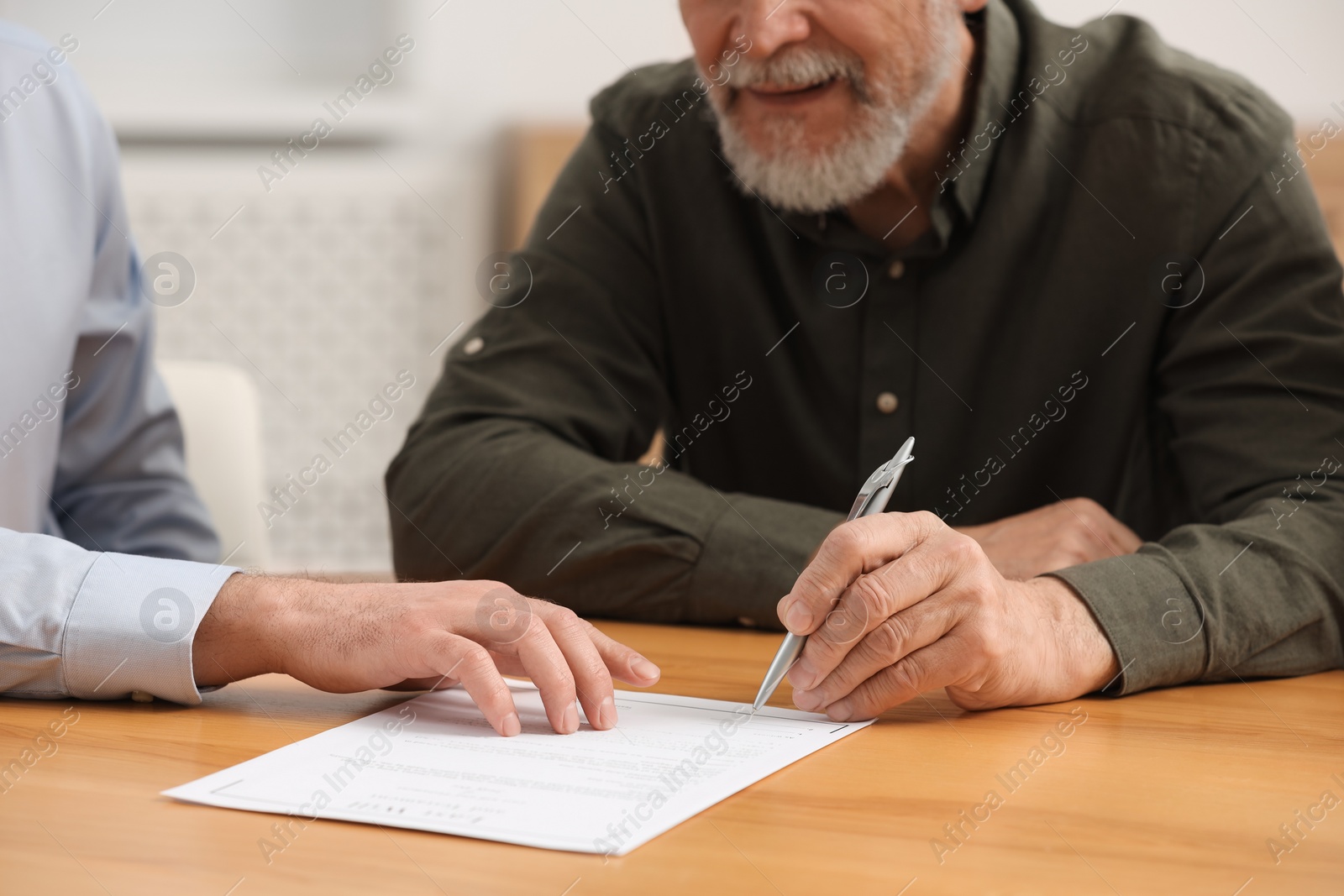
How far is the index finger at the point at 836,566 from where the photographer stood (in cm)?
77

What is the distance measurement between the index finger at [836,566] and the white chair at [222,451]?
85 centimetres

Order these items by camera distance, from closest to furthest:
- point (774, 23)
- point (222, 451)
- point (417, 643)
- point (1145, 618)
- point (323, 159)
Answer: point (417, 643) → point (1145, 618) → point (774, 23) → point (222, 451) → point (323, 159)

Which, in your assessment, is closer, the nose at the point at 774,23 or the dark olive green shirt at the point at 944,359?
Result: the dark olive green shirt at the point at 944,359

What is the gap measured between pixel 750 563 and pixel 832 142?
48cm

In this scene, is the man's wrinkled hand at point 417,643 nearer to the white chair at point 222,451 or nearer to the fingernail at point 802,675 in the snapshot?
the fingernail at point 802,675

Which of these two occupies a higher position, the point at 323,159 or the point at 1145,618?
the point at 323,159

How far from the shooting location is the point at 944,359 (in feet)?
4.40

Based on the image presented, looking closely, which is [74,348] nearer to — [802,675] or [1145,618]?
[802,675]

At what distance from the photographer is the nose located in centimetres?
124

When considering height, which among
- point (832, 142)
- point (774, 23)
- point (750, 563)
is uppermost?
point (774, 23)

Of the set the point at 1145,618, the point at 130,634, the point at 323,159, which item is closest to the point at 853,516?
the point at 1145,618

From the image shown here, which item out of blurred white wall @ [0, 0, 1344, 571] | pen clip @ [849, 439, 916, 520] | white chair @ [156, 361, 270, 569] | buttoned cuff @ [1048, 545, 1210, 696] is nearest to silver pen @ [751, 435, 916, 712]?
pen clip @ [849, 439, 916, 520]

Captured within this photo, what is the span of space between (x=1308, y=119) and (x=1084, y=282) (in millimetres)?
1611

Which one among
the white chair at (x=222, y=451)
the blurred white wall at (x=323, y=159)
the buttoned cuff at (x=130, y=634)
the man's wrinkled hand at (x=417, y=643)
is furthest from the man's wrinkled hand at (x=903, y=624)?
the blurred white wall at (x=323, y=159)
